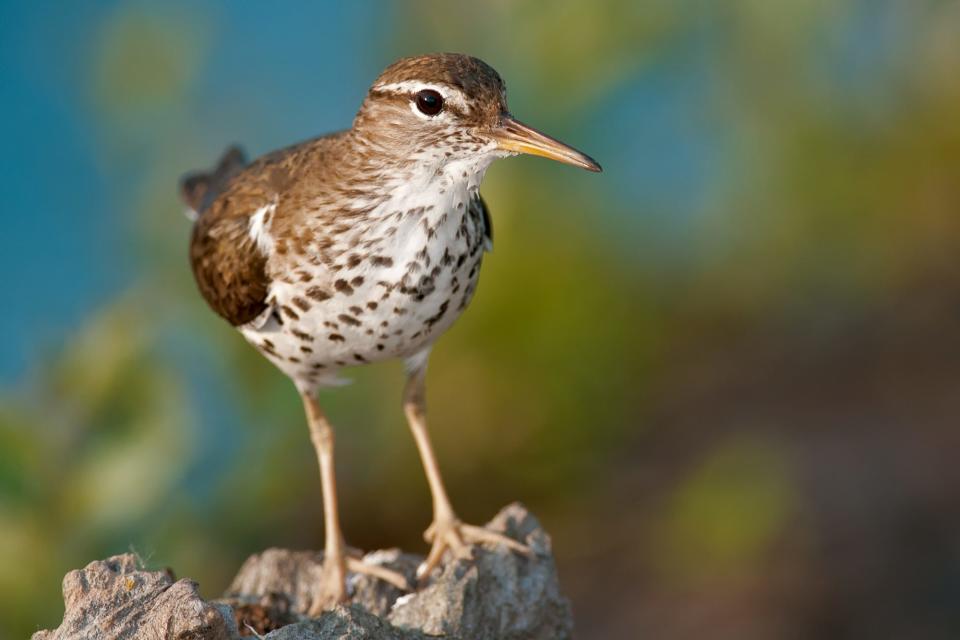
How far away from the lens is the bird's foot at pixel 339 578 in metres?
5.83

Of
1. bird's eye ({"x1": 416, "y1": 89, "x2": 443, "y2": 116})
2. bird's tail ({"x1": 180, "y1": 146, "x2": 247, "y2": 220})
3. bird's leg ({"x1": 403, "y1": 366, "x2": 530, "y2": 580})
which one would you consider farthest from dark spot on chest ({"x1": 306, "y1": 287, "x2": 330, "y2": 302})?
bird's tail ({"x1": 180, "y1": 146, "x2": 247, "y2": 220})

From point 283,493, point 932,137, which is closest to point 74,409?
point 283,493

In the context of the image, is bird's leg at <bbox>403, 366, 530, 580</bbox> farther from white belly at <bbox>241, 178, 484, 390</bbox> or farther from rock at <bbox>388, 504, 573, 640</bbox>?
white belly at <bbox>241, 178, 484, 390</bbox>

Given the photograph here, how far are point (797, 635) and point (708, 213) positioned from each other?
11.2 feet

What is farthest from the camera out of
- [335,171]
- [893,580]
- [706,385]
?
[706,385]

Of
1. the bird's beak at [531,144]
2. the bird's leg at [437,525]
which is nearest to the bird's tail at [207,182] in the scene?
the bird's leg at [437,525]

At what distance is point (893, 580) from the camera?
958 cm

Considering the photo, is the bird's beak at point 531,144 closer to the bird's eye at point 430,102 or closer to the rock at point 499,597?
the bird's eye at point 430,102

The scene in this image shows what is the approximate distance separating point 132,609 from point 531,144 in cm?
224

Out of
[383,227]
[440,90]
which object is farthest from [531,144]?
[383,227]

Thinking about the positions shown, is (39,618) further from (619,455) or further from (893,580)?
(893,580)

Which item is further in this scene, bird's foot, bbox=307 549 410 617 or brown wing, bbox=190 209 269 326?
bird's foot, bbox=307 549 410 617

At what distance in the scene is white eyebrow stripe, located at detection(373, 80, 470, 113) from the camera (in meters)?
4.96

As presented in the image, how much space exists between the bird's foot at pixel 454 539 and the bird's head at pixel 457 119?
1.76m
